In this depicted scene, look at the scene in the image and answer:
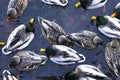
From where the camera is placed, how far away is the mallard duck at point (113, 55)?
2.50 m

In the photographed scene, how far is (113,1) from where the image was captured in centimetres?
262

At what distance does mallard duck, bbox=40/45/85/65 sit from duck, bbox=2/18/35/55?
13 cm

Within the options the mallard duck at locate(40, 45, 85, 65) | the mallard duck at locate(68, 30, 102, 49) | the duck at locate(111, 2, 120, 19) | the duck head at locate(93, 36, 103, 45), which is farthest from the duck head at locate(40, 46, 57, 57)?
the duck at locate(111, 2, 120, 19)

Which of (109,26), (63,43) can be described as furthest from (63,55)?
(109,26)

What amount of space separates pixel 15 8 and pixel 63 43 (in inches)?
13.1

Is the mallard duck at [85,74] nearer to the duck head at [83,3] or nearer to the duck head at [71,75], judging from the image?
the duck head at [71,75]

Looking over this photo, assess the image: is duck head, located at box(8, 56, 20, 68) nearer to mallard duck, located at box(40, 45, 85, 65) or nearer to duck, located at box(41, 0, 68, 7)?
mallard duck, located at box(40, 45, 85, 65)

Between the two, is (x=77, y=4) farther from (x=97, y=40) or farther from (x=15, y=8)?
(x=15, y=8)

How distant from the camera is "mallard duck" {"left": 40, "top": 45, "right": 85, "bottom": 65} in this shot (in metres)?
2.50

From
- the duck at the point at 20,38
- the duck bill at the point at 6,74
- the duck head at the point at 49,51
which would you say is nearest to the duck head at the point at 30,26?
the duck at the point at 20,38

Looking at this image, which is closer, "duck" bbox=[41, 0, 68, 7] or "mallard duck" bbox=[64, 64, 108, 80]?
"mallard duck" bbox=[64, 64, 108, 80]

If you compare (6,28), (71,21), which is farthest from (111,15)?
(6,28)

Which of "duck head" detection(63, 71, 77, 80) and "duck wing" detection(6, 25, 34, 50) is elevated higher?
"duck wing" detection(6, 25, 34, 50)

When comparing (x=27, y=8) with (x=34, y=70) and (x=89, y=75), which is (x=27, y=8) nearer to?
(x=34, y=70)
